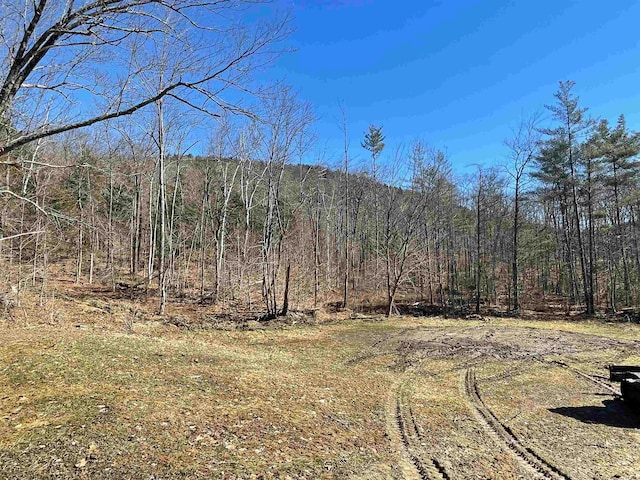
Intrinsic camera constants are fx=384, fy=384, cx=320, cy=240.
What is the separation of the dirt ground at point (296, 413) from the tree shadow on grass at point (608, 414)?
0.10 feet

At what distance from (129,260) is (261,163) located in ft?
45.7

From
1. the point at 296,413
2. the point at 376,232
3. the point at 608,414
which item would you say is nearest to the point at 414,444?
the point at 296,413

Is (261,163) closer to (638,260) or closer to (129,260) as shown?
(129,260)

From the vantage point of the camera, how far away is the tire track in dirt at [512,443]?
3990 mm

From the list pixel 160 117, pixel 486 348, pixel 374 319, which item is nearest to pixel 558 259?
pixel 374 319

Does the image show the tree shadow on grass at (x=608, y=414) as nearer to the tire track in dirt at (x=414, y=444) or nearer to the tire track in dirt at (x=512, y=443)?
the tire track in dirt at (x=512, y=443)

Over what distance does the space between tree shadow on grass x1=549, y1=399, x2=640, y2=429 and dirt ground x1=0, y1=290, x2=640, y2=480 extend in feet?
0.10

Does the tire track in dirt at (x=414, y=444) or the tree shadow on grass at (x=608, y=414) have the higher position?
the tire track in dirt at (x=414, y=444)

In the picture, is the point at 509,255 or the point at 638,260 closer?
the point at 638,260

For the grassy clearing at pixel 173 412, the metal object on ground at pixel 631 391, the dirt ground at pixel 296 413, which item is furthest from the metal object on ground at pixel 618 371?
the grassy clearing at pixel 173 412

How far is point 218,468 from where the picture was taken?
11.1 ft

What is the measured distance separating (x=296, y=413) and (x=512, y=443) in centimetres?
271

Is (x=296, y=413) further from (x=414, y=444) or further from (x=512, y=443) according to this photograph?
(x=512, y=443)

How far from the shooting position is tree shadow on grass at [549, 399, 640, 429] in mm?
5578
